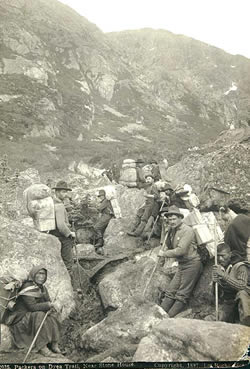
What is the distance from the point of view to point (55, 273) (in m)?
5.55

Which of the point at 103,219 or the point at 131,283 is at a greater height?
the point at 131,283

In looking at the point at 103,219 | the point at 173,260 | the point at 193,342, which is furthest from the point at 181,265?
the point at 103,219

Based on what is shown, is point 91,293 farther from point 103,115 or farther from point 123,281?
point 103,115

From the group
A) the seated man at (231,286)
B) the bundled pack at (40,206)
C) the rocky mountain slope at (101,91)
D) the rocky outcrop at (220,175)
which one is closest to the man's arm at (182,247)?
the seated man at (231,286)

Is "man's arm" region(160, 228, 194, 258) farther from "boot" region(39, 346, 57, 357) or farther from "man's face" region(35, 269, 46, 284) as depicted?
"boot" region(39, 346, 57, 357)

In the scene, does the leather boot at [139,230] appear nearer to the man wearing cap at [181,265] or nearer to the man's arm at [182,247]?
the man wearing cap at [181,265]

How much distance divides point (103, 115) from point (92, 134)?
211 inches

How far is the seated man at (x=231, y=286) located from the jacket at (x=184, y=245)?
1.75 ft

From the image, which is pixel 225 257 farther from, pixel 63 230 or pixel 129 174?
pixel 129 174

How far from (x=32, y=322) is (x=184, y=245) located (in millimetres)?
2426

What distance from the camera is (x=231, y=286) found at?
4324mm

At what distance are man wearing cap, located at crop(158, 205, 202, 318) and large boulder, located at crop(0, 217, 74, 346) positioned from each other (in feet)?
5.41

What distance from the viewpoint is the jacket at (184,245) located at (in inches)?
201

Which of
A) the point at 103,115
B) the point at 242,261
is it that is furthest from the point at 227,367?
the point at 103,115
